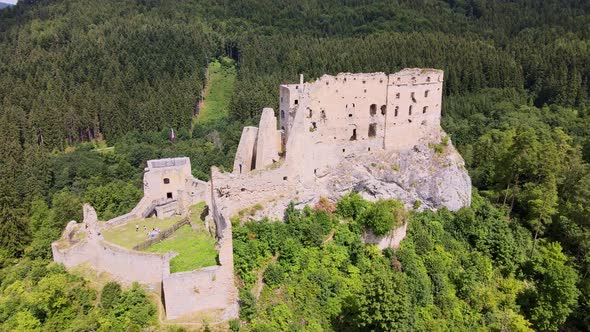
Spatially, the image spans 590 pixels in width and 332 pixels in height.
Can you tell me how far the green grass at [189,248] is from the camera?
32406mm

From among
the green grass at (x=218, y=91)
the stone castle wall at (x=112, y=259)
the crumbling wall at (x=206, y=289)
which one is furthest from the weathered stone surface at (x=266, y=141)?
the green grass at (x=218, y=91)

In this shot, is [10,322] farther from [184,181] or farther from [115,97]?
[115,97]

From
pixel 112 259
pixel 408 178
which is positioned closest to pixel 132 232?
pixel 112 259

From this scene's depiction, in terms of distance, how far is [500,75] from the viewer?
89750 mm

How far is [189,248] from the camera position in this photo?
34.9 metres

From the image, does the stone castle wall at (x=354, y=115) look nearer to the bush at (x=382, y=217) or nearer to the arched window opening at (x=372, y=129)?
the arched window opening at (x=372, y=129)

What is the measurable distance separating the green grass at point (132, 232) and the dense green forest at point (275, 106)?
408 cm

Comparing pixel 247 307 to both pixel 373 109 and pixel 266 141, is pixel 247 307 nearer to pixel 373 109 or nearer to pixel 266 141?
pixel 266 141

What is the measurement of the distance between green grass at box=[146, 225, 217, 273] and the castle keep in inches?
60.6

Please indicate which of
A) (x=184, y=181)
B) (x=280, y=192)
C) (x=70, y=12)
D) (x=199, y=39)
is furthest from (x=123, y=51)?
(x=280, y=192)

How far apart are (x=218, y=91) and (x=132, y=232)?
6812 cm

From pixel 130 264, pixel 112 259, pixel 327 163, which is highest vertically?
pixel 327 163

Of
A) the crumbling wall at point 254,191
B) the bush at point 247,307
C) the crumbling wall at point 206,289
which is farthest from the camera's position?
the crumbling wall at point 254,191

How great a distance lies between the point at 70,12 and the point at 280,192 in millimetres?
119881
